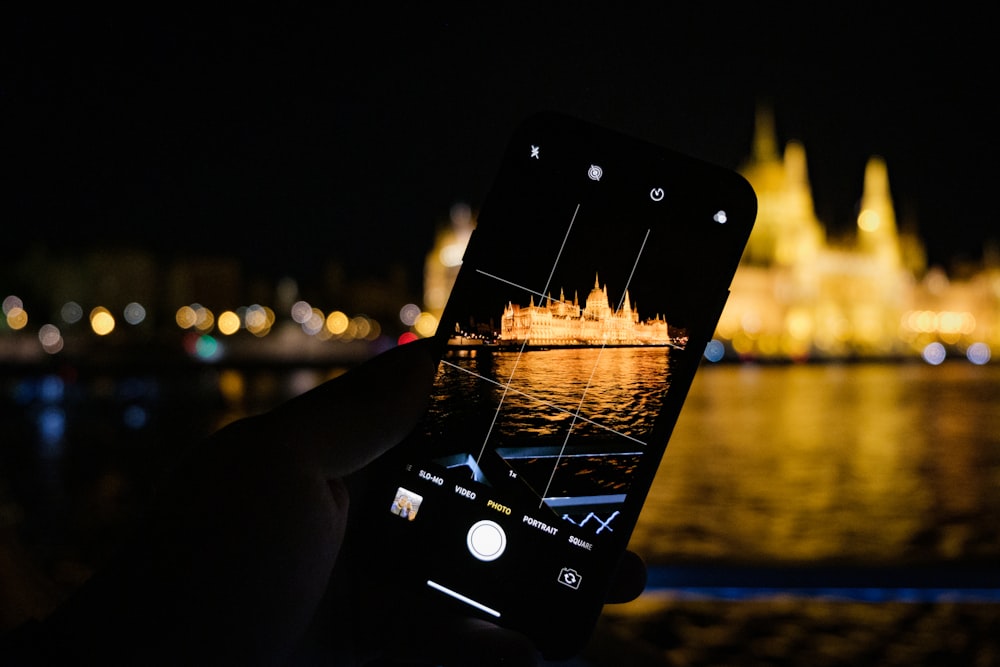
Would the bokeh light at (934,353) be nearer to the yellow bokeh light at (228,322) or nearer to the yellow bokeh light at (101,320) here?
the yellow bokeh light at (228,322)

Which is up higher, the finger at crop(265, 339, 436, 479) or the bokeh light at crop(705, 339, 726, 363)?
the finger at crop(265, 339, 436, 479)

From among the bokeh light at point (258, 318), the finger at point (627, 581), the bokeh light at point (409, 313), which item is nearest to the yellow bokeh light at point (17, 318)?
the bokeh light at point (258, 318)

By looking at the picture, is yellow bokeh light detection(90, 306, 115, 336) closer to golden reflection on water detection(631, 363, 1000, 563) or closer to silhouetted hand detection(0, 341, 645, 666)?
golden reflection on water detection(631, 363, 1000, 563)

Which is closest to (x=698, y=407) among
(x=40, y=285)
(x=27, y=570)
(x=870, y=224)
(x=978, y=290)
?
(x=27, y=570)

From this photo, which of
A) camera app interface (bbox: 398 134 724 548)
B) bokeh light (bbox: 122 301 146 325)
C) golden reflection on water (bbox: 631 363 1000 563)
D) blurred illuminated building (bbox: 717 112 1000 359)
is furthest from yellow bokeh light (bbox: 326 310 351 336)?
camera app interface (bbox: 398 134 724 548)

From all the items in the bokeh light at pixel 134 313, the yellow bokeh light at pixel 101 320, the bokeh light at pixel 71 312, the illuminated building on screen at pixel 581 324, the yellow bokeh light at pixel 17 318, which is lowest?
the yellow bokeh light at pixel 17 318

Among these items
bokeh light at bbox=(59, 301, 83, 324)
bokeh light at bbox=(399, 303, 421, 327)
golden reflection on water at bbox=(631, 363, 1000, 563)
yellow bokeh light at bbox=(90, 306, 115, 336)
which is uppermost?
golden reflection on water at bbox=(631, 363, 1000, 563)

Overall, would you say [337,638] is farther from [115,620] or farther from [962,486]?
[962,486]

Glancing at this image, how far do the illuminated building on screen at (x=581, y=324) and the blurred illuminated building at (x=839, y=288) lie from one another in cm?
5832

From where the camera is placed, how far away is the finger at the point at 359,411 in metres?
1.29

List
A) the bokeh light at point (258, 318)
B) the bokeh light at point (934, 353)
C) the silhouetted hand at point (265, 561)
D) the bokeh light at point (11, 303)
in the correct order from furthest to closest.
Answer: the bokeh light at point (258, 318) < the bokeh light at point (934, 353) < the bokeh light at point (11, 303) < the silhouetted hand at point (265, 561)

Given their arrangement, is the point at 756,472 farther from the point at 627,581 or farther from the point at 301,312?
the point at 301,312

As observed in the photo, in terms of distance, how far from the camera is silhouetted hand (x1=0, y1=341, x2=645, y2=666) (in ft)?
3.55

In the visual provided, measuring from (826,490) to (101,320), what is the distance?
5217 cm
